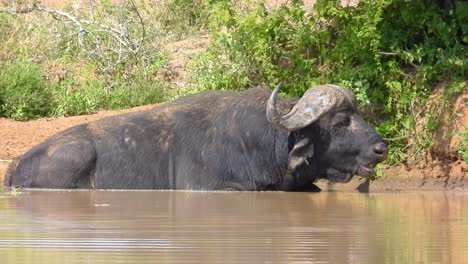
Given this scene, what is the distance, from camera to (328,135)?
494 inches

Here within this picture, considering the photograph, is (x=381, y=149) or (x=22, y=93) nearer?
(x=381, y=149)

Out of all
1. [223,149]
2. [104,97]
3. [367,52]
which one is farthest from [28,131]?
[367,52]

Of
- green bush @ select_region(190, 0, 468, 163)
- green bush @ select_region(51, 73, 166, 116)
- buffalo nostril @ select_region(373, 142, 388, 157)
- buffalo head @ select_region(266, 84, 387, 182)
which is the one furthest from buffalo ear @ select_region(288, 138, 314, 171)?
green bush @ select_region(51, 73, 166, 116)

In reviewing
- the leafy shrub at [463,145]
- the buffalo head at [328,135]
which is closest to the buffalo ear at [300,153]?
the buffalo head at [328,135]

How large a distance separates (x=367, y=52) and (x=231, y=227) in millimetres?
5768

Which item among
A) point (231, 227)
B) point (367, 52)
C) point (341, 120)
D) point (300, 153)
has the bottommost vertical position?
point (231, 227)

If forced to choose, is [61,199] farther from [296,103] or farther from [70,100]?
[70,100]

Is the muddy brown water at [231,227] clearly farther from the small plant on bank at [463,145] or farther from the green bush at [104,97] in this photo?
the green bush at [104,97]

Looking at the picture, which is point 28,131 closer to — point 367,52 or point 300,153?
point 367,52

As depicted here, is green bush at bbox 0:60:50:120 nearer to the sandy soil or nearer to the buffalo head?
the sandy soil

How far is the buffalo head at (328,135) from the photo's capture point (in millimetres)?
12383

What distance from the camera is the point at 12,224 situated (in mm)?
8945

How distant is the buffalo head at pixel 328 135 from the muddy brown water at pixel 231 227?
1.23 feet

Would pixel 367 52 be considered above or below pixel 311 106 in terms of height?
above
